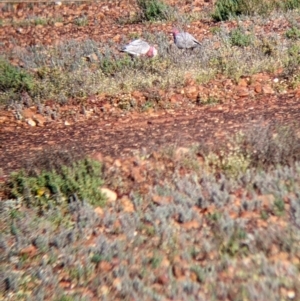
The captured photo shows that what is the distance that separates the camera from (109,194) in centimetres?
507

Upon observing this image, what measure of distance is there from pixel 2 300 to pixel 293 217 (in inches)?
79.9

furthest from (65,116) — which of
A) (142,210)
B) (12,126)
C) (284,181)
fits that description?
(284,181)

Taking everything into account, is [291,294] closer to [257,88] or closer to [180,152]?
[180,152]

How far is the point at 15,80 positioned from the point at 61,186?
10.8 ft

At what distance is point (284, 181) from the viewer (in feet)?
15.9

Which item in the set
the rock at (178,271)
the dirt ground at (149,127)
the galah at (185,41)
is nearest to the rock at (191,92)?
the dirt ground at (149,127)

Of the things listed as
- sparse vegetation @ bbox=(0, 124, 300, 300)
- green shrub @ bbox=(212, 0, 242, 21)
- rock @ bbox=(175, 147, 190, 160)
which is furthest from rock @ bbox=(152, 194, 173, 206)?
green shrub @ bbox=(212, 0, 242, 21)

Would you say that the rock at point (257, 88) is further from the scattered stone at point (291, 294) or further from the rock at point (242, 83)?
the scattered stone at point (291, 294)

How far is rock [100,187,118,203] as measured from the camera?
5.04 metres

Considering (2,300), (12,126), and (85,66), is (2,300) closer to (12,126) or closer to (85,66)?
(12,126)

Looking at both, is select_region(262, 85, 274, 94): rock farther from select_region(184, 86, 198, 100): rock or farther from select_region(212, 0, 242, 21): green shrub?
select_region(212, 0, 242, 21): green shrub

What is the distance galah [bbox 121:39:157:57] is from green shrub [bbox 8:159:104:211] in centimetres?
363

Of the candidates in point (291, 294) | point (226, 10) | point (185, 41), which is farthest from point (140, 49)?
point (291, 294)

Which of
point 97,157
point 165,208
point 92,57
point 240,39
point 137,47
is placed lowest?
point 92,57
